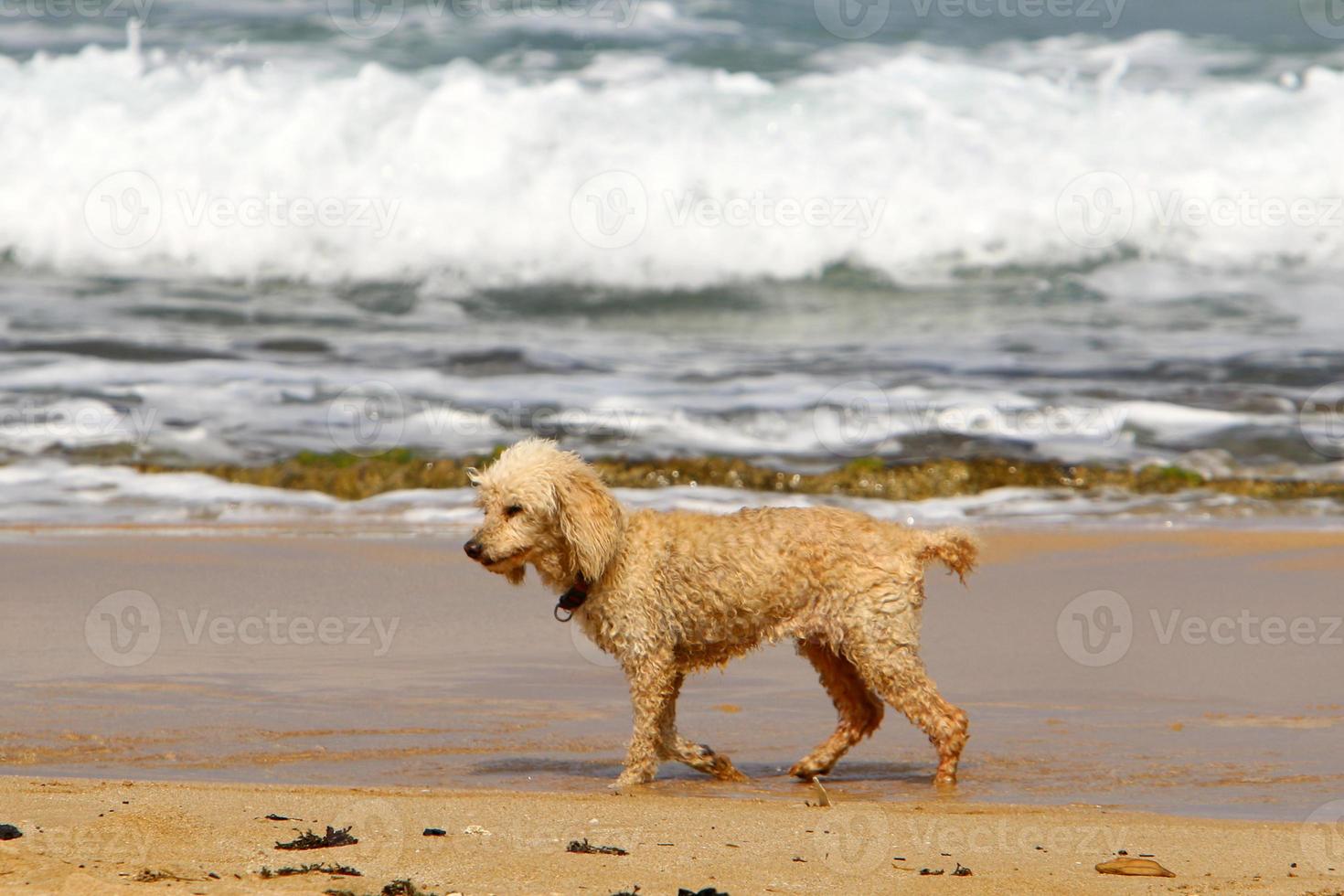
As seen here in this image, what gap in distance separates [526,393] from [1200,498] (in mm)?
7244

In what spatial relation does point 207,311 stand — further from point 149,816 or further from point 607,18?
point 149,816

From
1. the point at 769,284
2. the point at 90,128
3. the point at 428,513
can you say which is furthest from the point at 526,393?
the point at 90,128

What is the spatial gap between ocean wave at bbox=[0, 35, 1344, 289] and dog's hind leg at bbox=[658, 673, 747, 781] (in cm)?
1604

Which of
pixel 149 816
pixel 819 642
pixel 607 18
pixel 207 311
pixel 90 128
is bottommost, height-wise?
pixel 149 816

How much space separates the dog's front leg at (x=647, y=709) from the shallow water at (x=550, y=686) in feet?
0.61

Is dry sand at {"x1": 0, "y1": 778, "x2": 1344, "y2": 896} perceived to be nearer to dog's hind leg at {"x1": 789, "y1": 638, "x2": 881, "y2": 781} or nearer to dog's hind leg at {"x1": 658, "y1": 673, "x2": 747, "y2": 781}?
dog's hind leg at {"x1": 658, "y1": 673, "x2": 747, "y2": 781}

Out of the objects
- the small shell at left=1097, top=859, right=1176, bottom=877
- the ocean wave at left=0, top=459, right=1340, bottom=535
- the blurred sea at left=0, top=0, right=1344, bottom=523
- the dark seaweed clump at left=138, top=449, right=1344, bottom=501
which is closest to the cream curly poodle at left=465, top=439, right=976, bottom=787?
the small shell at left=1097, top=859, right=1176, bottom=877

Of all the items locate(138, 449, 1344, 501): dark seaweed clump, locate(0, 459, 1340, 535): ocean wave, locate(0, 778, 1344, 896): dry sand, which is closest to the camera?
locate(0, 778, 1344, 896): dry sand

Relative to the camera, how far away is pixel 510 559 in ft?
21.0

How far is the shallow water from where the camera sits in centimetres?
616

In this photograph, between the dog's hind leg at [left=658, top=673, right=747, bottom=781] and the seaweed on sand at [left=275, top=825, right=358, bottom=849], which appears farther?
the dog's hind leg at [left=658, top=673, right=747, bottom=781]

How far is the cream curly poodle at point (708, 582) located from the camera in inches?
248

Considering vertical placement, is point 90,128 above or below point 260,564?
above

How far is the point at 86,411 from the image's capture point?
53.3 ft
